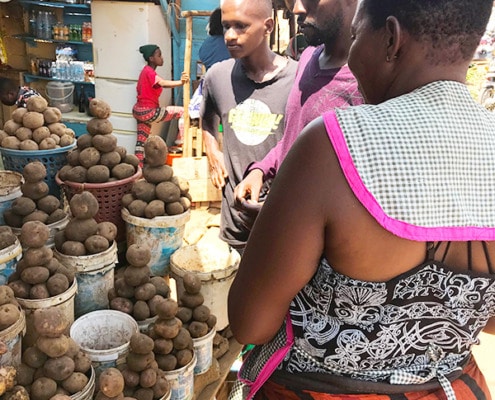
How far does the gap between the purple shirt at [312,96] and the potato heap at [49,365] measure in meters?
1.02

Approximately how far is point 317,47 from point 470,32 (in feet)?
4.21

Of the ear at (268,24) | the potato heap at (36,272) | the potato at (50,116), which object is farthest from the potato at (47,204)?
the ear at (268,24)

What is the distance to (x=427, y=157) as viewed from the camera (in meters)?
0.82

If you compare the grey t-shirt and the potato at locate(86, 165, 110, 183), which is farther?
the grey t-shirt

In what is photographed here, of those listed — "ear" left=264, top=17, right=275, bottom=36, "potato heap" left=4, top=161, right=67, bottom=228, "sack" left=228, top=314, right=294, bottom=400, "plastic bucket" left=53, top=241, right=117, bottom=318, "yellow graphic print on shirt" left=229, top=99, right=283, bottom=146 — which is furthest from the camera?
"ear" left=264, top=17, right=275, bottom=36

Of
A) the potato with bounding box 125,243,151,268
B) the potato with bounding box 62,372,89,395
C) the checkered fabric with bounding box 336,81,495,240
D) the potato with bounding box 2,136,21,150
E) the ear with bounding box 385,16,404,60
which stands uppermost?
the ear with bounding box 385,16,404,60

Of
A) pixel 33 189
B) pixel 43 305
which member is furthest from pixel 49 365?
pixel 33 189

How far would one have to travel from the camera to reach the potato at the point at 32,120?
90.5 inches

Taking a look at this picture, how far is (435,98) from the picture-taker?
2.81 ft

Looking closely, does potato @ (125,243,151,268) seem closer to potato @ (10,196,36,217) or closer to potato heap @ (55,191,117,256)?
potato heap @ (55,191,117,256)

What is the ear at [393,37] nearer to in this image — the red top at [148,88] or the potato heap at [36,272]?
the potato heap at [36,272]

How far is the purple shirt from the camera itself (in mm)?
1844

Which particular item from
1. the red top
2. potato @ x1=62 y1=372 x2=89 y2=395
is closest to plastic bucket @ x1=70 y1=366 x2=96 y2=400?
potato @ x1=62 y1=372 x2=89 y2=395

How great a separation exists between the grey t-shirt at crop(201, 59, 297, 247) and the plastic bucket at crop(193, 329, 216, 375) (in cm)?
87
